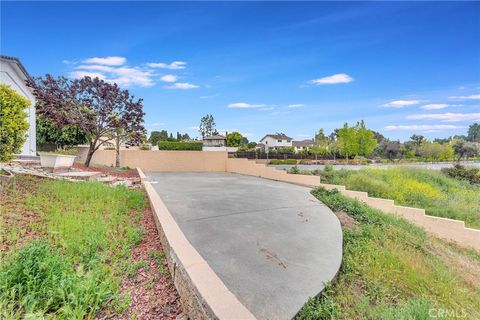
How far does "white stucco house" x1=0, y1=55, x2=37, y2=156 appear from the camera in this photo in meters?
11.1

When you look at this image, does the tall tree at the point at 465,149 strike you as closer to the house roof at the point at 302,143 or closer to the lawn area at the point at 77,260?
the house roof at the point at 302,143

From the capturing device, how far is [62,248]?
10.5 feet

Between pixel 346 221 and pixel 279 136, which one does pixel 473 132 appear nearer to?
pixel 279 136

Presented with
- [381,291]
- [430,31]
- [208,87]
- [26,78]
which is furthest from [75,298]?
[208,87]

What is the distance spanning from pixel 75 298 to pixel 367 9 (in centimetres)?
950

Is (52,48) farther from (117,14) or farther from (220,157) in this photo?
(220,157)

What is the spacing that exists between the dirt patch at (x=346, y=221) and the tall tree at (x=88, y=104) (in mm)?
12338

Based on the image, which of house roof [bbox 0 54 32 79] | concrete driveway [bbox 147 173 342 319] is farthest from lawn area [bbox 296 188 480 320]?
house roof [bbox 0 54 32 79]

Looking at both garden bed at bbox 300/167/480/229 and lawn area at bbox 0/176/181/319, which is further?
garden bed at bbox 300/167/480/229

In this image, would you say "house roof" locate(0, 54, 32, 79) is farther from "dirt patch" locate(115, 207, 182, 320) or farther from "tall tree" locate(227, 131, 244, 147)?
"tall tree" locate(227, 131, 244, 147)

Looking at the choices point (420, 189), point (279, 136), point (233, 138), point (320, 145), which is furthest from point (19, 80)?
point (279, 136)

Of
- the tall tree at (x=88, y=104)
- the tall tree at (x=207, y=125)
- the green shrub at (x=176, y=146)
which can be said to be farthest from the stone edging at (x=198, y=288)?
the tall tree at (x=207, y=125)

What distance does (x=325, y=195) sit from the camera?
8.25 metres

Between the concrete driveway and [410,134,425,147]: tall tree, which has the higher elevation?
[410,134,425,147]: tall tree
